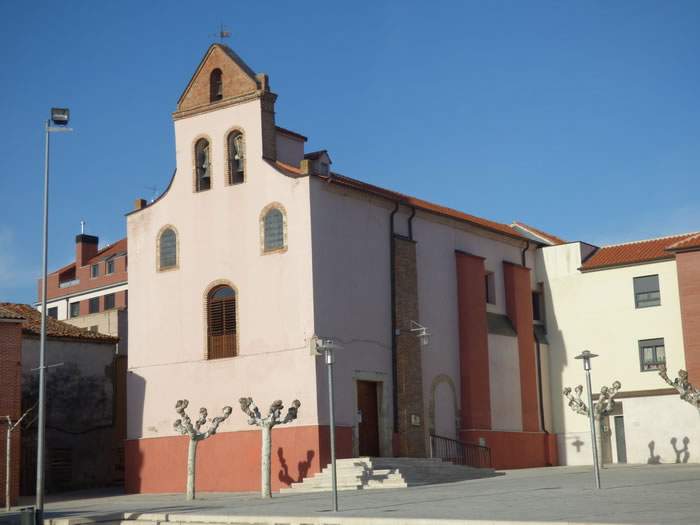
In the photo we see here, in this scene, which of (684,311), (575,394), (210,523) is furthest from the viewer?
(575,394)

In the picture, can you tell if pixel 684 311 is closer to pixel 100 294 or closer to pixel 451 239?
pixel 451 239

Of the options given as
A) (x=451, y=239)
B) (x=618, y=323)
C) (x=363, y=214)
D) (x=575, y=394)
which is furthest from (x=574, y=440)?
(x=363, y=214)

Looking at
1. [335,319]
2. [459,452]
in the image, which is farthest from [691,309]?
[335,319]

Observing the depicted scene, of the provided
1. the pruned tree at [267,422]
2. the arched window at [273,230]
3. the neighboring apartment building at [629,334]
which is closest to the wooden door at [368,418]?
the pruned tree at [267,422]

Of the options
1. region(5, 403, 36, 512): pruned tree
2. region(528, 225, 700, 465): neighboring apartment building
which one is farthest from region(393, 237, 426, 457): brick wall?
region(5, 403, 36, 512): pruned tree

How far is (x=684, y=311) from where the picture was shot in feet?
128

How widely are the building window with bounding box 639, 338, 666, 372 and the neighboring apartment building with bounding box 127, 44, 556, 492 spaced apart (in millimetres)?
6066

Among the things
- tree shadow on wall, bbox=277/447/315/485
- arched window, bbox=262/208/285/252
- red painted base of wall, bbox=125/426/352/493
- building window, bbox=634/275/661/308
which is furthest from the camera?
building window, bbox=634/275/661/308

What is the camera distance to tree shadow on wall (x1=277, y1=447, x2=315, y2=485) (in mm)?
32375

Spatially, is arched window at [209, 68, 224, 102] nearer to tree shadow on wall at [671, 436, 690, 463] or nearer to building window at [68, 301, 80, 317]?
tree shadow on wall at [671, 436, 690, 463]

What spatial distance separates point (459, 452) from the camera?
1483 inches

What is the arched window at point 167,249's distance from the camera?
37.1 metres

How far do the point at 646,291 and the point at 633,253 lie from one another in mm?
1890

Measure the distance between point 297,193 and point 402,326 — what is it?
606cm
